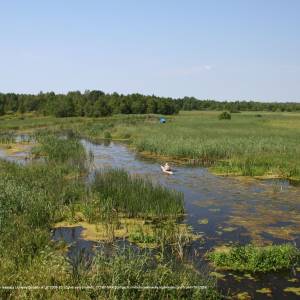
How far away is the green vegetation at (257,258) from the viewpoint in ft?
37.5

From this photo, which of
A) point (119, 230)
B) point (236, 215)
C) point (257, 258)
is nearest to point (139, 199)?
point (119, 230)

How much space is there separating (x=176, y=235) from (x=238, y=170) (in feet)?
44.9

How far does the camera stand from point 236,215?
55.8 ft

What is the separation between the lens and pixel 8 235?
1157cm

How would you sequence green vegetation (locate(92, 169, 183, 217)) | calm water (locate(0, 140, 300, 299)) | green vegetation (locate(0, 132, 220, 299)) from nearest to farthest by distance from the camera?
green vegetation (locate(0, 132, 220, 299)) < calm water (locate(0, 140, 300, 299)) < green vegetation (locate(92, 169, 183, 217))

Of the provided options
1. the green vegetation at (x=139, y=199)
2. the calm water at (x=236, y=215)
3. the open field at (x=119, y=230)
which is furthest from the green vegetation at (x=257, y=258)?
the green vegetation at (x=139, y=199)

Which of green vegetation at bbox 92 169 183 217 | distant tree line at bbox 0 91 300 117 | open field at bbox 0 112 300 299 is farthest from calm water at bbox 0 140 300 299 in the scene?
distant tree line at bbox 0 91 300 117

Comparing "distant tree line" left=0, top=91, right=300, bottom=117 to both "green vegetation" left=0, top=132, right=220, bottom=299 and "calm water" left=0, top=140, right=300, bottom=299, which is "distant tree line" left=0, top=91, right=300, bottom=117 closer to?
"calm water" left=0, top=140, right=300, bottom=299

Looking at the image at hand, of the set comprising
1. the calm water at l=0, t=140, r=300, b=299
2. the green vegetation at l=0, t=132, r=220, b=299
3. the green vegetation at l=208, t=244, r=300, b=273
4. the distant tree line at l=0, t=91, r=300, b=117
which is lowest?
the calm water at l=0, t=140, r=300, b=299

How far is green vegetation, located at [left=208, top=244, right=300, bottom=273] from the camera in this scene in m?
11.4

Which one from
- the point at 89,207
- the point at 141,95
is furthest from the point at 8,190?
the point at 141,95

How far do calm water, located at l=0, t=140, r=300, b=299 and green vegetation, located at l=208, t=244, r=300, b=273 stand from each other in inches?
14.7

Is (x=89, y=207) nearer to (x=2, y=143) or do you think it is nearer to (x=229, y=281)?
(x=229, y=281)

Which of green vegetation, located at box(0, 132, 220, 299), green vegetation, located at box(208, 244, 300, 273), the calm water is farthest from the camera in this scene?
green vegetation, located at box(208, 244, 300, 273)
